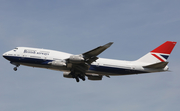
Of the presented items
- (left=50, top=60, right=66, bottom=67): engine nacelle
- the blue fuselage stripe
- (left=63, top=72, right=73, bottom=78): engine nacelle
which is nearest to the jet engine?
(left=63, top=72, right=73, bottom=78): engine nacelle

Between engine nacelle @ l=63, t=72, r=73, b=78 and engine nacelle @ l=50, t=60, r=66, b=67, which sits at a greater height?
engine nacelle @ l=50, t=60, r=66, b=67

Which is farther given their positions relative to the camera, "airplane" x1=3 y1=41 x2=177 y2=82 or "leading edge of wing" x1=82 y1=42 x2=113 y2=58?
"airplane" x1=3 y1=41 x2=177 y2=82

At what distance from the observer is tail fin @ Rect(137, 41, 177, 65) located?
4344 cm

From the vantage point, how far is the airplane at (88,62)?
1582 inches

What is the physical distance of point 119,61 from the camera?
42.2m

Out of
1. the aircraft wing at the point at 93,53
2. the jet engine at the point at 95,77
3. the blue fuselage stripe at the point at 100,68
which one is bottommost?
the jet engine at the point at 95,77

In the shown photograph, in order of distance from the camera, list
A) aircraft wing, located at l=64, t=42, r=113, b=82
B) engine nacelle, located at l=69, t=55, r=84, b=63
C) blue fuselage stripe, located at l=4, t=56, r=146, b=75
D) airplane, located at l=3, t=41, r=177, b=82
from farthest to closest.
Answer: blue fuselage stripe, located at l=4, t=56, r=146, b=75 → airplane, located at l=3, t=41, r=177, b=82 → engine nacelle, located at l=69, t=55, r=84, b=63 → aircraft wing, located at l=64, t=42, r=113, b=82

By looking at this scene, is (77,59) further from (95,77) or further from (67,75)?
(95,77)

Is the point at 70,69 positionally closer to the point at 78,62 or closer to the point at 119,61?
the point at 78,62

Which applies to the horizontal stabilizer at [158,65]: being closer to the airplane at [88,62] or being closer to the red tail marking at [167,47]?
the airplane at [88,62]

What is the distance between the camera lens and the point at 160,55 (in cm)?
4362

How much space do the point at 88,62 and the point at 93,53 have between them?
2460 millimetres

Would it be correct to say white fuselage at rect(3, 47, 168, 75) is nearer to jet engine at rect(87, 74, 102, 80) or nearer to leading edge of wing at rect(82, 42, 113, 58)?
jet engine at rect(87, 74, 102, 80)

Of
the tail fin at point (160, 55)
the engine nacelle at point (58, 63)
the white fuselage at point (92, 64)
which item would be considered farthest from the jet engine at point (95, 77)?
the engine nacelle at point (58, 63)
